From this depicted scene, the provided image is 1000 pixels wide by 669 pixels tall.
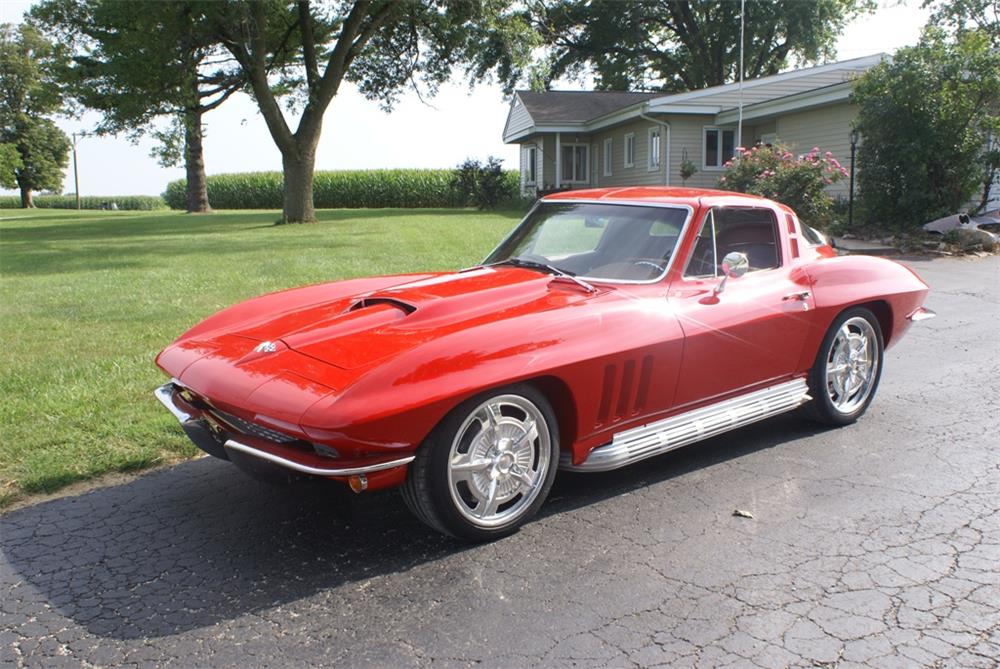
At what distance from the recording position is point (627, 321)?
381 centimetres

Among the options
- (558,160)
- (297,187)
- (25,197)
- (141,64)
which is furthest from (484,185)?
(25,197)

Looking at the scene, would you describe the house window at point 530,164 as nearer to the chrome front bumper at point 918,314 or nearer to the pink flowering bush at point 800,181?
the pink flowering bush at point 800,181

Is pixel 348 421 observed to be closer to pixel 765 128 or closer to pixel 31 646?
pixel 31 646

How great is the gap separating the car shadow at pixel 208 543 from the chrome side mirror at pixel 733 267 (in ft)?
3.16

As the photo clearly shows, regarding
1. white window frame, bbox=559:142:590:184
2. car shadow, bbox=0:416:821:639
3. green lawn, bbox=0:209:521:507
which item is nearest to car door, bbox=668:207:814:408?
car shadow, bbox=0:416:821:639

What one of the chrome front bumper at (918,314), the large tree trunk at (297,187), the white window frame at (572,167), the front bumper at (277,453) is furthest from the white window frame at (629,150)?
the front bumper at (277,453)

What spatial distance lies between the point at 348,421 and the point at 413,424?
0.85ft

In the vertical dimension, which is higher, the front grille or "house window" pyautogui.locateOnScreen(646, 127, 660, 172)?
"house window" pyautogui.locateOnScreen(646, 127, 660, 172)

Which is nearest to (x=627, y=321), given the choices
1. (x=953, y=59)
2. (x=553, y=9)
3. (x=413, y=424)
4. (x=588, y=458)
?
(x=588, y=458)

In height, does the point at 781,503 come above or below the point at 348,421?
below

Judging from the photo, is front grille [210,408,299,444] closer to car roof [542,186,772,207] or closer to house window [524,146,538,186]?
car roof [542,186,772,207]

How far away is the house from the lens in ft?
73.4

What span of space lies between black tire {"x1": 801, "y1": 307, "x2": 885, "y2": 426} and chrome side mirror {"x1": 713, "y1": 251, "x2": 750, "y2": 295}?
781 millimetres

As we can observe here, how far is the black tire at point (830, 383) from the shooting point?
4.82 meters
